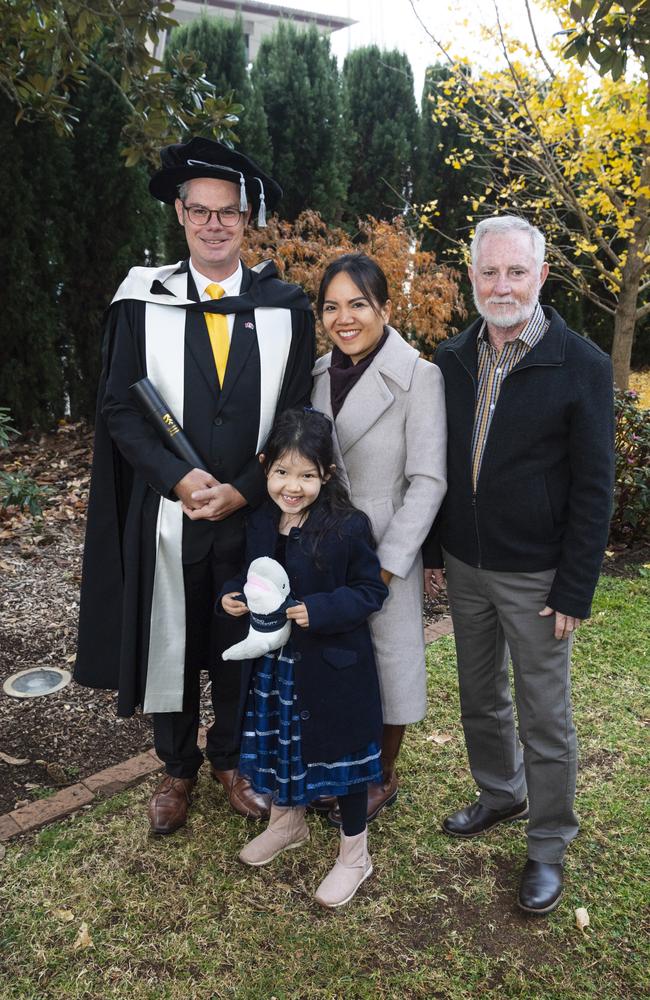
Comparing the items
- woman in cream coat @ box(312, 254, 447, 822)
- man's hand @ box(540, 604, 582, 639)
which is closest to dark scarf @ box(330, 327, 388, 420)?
woman in cream coat @ box(312, 254, 447, 822)

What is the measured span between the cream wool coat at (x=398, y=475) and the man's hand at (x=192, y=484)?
43 cm

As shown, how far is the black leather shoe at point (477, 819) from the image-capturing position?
2834 millimetres

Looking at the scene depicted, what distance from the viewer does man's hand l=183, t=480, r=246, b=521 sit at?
8.16 ft

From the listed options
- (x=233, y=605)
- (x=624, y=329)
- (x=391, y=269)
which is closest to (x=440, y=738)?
(x=233, y=605)

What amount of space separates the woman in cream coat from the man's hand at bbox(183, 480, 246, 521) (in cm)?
36

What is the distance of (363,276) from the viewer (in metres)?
2.42

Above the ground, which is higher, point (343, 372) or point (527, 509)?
point (343, 372)

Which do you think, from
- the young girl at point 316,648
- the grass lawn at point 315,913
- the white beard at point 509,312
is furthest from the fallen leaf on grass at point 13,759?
the white beard at point 509,312

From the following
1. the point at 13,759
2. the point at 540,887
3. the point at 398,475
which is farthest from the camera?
the point at 13,759

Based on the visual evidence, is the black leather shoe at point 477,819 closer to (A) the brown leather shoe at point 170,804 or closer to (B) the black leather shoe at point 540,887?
(B) the black leather shoe at point 540,887

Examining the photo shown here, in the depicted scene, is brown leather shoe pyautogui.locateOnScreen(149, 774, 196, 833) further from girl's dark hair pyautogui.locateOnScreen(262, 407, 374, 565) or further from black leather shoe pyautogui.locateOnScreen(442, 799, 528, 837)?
girl's dark hair pyautogui.locateOnScreen(262, 407, 374, 565)

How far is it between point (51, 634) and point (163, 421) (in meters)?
2.35

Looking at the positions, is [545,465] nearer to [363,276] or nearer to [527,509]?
[527,509]

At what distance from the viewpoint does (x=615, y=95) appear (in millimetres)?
6281
